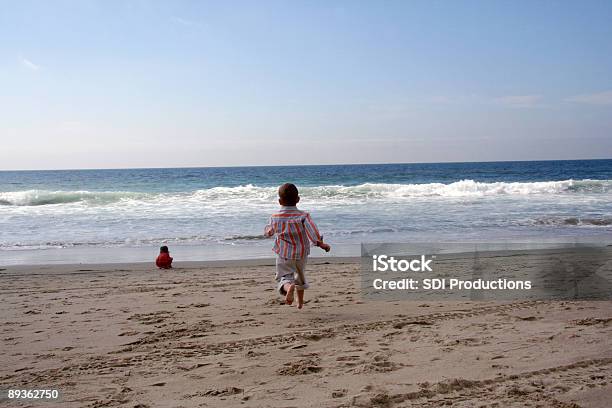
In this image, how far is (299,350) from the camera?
4137mm

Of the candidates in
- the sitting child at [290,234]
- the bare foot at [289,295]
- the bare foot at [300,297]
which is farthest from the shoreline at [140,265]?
the bare foot at [289,295]

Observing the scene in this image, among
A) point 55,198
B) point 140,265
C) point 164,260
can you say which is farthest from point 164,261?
point 55,198

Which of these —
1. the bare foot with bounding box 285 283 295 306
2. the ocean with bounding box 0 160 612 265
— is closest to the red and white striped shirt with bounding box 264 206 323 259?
the bare foot with bounding box 285 283 295 306

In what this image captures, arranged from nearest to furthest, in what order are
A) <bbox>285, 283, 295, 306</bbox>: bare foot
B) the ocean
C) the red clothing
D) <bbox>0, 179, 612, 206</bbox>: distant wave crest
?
<bbox>285, 283, 295, 306</bbox>: bare foot
the red clothing
the ocean
<bbox>0, 179, 612, 206</bbox>: distant wave crest

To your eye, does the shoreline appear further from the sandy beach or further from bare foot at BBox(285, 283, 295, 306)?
bare foot at BBox(285, 283, 295, 306)

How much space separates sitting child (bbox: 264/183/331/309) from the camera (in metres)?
5.32

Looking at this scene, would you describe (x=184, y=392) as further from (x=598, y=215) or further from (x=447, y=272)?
(x=598, y=215)

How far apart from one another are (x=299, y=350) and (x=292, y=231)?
1492 mm

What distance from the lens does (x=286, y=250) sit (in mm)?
5387

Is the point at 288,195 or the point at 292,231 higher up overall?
the point at 288,195

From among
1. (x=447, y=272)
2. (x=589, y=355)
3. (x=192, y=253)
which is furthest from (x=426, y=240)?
(x=589, y=355)

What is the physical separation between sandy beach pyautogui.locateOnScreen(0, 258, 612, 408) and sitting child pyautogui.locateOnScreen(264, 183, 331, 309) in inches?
15.9

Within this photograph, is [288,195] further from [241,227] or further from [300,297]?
[241,227]

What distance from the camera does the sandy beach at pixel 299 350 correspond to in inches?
Result: 128
